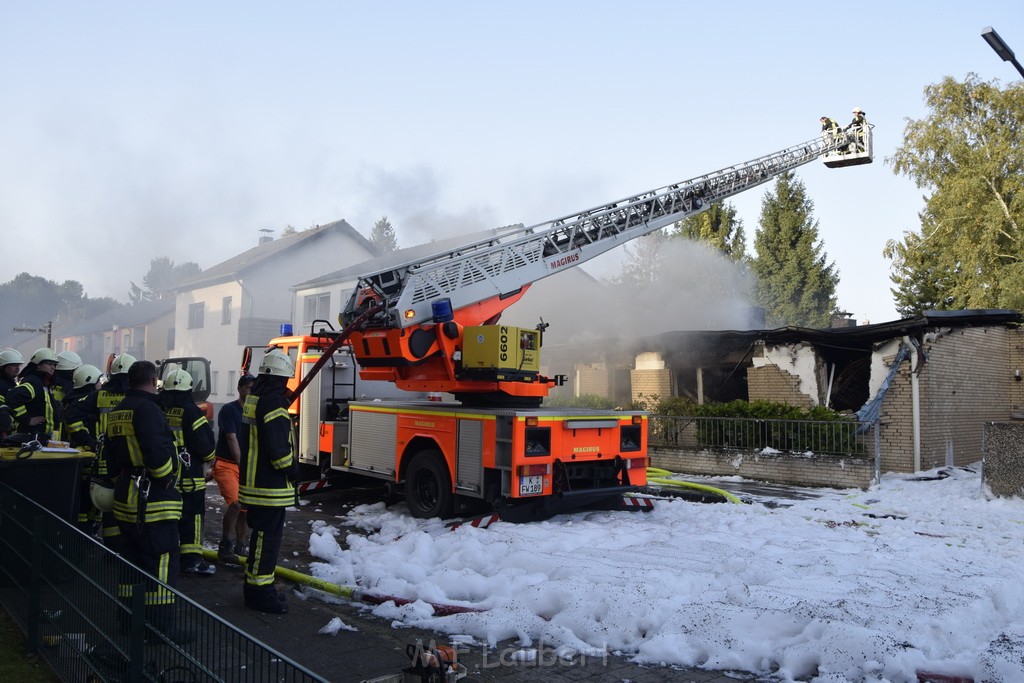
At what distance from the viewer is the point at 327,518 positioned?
30.6 ft

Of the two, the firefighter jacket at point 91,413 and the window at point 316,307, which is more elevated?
the window at point 316,307

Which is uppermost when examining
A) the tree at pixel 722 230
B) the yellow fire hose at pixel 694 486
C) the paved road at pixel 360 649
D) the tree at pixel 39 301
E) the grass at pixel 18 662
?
the tree at pixel 39 301

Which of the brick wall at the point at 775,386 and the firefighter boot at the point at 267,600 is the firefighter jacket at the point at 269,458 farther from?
the brick wall at the point at 775,386

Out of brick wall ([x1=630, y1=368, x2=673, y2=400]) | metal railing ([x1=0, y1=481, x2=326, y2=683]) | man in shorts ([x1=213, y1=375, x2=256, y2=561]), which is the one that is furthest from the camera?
brick wall ([x1=630, y1=368, x2=673, y2=400])

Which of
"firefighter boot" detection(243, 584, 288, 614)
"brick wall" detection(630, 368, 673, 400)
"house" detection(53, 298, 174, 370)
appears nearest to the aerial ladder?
"firefighter boot" detection(243, 584, 288, 614)

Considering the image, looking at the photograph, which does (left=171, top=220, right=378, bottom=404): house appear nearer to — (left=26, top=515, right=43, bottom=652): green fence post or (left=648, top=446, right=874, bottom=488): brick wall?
(left=648, top=446, right=874, bottom=488): brick wall

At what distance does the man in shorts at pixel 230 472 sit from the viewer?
276 inches

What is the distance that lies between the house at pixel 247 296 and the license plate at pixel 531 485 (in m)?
25.4

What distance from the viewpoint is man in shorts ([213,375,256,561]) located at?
7.01 m

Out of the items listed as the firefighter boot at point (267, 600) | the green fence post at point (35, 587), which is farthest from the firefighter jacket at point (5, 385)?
the firefighter boot at point (267, 600)

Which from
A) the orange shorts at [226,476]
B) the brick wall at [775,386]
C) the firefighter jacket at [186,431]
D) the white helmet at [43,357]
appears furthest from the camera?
the brick wall at [775,386]

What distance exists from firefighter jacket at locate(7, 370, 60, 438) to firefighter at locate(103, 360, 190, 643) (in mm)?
2765

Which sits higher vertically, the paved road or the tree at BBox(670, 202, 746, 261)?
the tree at BBox(670, 202, 746, 261)

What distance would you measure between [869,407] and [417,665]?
12499 mm
